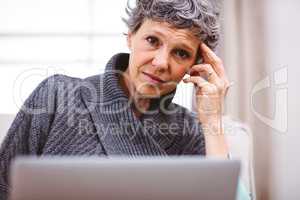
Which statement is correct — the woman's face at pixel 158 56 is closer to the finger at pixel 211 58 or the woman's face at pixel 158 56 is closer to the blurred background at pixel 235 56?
the finger at pixel 211 58

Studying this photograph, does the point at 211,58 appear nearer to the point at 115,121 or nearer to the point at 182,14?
the point at 182,14

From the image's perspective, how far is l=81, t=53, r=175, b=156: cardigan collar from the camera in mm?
1265

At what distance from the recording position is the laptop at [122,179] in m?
0.64

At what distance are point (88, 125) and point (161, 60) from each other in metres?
0.30

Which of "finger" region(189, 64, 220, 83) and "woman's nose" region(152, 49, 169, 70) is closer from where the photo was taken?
"woman's nose" region(152, 49, 169, 70)

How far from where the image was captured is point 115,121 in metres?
1.29

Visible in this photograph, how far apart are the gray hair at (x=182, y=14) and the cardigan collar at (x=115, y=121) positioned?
0.63 feet

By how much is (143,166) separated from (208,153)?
0.72 meters

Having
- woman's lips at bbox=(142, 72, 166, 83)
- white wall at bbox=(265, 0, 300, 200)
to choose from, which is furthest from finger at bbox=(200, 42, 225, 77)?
white wall at bbox=(265, 0, 300, 200)

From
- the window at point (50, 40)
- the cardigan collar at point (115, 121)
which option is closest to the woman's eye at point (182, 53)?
the cardigan collar at point (115, 121)

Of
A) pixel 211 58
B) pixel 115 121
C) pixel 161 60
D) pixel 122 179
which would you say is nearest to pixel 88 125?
pixel 115 121

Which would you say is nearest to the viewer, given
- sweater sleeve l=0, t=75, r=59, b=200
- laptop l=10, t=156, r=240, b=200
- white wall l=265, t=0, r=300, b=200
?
laptop l=10, t=156, r=240, b=200

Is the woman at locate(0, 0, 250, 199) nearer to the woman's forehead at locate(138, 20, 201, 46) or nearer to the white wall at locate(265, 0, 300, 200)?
the woman's forehead at locate(138, 20, 201, 46)

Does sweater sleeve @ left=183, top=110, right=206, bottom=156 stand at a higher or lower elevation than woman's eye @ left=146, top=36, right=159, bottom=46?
lower
